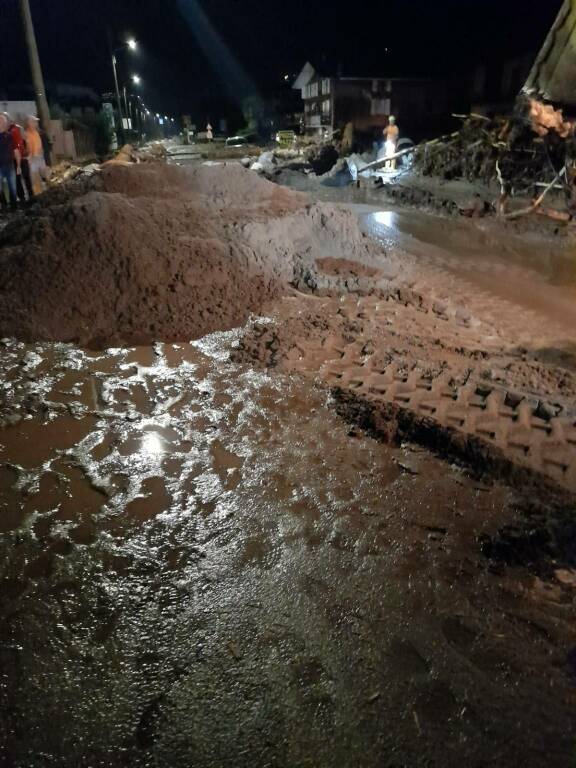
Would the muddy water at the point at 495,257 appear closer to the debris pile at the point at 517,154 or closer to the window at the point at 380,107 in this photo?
the debris pile at the point at 517,154

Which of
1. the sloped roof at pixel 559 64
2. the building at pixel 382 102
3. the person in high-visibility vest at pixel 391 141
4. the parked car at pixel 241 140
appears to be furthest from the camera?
the parked car at pixel 241 140

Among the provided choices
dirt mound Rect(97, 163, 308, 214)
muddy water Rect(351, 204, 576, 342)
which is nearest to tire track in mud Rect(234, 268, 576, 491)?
muddy water Rect(351, 204, 576, 342)

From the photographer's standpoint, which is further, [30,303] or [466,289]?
[466,289]

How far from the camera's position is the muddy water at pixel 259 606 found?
2133 millimetres

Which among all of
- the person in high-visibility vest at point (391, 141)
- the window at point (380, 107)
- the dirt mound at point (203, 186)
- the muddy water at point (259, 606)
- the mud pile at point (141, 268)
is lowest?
the muddy water at point (259, 606)

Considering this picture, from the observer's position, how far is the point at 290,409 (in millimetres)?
4422

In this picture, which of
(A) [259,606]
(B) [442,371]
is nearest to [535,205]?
(B) [442,371]

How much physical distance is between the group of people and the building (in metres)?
20.5

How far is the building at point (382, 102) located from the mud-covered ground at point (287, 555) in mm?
27651

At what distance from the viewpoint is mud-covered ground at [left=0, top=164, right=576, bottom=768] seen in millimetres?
2164

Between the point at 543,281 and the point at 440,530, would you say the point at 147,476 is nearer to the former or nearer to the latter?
the point at 440,530

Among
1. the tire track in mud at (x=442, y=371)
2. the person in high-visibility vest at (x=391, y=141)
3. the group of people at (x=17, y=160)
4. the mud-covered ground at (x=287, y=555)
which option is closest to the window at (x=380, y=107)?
the person in high-visibility vest at (x=391, y=141)

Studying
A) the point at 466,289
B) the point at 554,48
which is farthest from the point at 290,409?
the point at 554,48

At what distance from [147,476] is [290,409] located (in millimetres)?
1379
